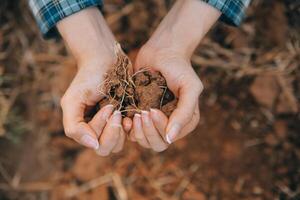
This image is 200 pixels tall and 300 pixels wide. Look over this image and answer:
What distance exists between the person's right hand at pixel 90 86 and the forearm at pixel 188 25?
212 mm

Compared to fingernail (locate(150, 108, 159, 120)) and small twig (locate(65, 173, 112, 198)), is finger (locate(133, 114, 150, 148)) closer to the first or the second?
fingernail (locate(150, 108, 159, 120))

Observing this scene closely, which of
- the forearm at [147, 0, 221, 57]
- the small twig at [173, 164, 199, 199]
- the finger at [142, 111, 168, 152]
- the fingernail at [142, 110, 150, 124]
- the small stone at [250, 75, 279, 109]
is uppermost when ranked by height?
the forearm at [147, 0, 221, 57]

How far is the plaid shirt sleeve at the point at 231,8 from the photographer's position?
59.9 inches

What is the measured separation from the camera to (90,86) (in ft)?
4.82

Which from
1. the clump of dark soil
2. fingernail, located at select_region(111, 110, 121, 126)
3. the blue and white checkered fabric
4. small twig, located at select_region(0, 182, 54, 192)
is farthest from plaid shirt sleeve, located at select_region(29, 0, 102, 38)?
small twig, located at select_region(0, 182, 54, 192)

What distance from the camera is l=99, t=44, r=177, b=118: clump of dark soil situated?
4.77ft

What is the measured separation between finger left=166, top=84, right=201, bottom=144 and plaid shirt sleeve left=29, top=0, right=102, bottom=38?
47cm

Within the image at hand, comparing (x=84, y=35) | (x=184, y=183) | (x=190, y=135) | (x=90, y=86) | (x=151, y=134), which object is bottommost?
(x=184, y=183)

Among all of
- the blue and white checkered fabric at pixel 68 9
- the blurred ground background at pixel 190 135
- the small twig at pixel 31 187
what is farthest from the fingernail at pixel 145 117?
the small twig at pixel 31 187

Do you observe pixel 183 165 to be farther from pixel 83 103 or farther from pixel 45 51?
pixel 45 51

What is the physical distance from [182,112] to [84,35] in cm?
46

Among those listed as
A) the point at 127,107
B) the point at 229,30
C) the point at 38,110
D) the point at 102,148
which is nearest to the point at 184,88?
the point at 127,107

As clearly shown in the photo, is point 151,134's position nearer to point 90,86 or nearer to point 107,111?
point 107,111

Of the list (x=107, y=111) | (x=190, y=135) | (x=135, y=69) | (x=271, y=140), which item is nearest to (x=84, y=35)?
(x=135, y=69)
